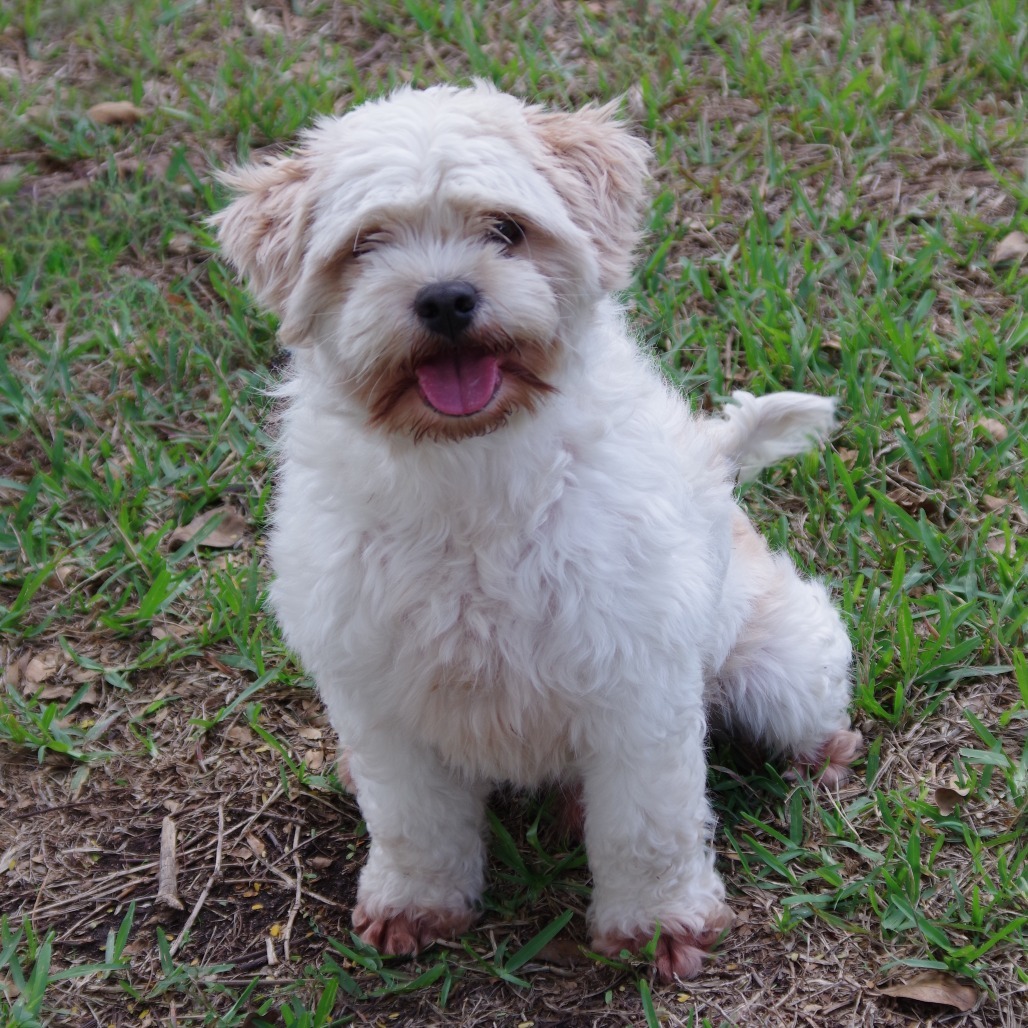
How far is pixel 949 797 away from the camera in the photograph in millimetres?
3418

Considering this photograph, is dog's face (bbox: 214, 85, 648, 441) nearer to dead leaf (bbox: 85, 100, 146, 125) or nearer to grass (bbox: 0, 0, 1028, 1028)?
grass (bbox: 0, 0, 1028, 1028)

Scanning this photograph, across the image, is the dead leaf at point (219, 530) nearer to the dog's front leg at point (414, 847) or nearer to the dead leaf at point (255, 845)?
the dead leaf at point (255, 845)

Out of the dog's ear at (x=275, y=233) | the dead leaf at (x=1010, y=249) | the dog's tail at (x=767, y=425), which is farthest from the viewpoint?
the dead leaf at (x=1010, y=249)

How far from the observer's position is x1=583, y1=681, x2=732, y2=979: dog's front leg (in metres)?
2.93

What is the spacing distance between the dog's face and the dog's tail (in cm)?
106

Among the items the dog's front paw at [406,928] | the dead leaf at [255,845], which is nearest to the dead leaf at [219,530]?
the dead leaf at [255,845]

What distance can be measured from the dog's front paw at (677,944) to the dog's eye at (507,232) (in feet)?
5.69

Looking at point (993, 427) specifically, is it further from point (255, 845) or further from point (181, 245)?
point (181, 245)

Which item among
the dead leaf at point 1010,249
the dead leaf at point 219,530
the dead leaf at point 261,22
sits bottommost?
the dead leaf at point 219,530

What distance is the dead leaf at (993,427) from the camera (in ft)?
14.2

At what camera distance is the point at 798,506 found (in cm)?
432

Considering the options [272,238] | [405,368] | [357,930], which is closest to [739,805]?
[357,930]

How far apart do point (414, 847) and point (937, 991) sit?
1.30 meters

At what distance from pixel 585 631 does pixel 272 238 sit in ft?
3.52
